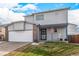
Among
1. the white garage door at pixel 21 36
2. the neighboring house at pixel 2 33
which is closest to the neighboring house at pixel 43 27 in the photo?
the white garage door at pixel 21 36

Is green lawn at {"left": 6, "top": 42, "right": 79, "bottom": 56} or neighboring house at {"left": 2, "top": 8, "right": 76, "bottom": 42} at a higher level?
neighboring house at {"left": 2, "top": 8, "right": 76, "bottom": 42}

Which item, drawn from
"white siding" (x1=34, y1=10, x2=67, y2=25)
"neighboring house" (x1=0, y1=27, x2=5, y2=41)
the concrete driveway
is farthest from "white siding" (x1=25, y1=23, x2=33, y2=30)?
"neighboring house" (x1=0, y1=27, x2=5, y2=41)

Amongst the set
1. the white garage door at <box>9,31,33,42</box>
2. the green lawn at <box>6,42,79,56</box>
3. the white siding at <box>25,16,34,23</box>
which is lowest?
the green lawn at <box>6,42,79,56</box>

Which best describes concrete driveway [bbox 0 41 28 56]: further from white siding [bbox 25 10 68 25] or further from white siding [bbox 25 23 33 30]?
white siding [bbox 25 10 68 25]

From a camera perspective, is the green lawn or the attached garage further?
the attached garage

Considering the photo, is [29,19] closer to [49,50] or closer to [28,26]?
[28,26]

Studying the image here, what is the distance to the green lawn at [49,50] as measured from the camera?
497 centimetres

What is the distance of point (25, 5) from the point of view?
502 centimetres

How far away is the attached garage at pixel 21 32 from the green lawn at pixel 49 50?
0.68ft

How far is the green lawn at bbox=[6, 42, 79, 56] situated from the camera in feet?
16.3

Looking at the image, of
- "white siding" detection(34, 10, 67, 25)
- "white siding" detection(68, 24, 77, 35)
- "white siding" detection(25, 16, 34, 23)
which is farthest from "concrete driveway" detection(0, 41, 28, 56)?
"white siding" detection(68, 24, 77, 35)

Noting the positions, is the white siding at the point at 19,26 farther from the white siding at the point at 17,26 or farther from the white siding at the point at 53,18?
the white siding at the point at 53,18

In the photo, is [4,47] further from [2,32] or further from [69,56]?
[69,56]

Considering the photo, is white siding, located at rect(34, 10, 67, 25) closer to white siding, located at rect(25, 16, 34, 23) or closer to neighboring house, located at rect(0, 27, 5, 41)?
white siding, located at rect(25, 16, 34, 23)
